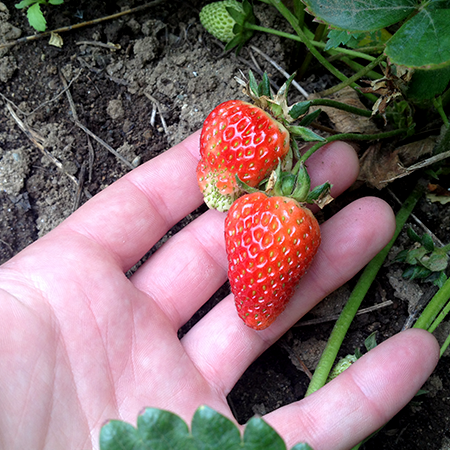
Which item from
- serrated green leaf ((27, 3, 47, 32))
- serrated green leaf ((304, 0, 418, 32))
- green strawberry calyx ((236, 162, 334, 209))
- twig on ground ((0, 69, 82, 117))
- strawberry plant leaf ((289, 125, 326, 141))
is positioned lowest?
green strawberry calyx ((236, 162, 334, 209))

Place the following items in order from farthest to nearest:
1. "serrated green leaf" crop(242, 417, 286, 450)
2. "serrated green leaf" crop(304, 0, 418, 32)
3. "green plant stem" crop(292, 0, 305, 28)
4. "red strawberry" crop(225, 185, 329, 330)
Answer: "green plant stem" crop(292, 0, 305, 28) < "red strawberry" crop(225, 185, 329, 330) < "serrated green leaf" crop(304, 0, 418, 32) < "serrated green leaf" crop(242, 417, 286, 450)

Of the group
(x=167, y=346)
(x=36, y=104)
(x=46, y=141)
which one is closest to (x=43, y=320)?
(x=167, y=346)

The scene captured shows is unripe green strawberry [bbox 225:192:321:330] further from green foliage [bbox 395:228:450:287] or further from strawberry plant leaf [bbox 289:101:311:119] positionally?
green foliage [bbox 395:228:450:287]

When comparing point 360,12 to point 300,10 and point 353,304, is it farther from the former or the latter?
point 353,304

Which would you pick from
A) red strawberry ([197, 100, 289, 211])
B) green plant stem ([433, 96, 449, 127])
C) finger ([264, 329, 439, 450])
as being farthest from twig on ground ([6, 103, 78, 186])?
green plant stem ([433, 96, 449, 127])

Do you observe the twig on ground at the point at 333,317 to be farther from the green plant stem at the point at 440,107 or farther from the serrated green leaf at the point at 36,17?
the serrated green leaf at the point at 36,17

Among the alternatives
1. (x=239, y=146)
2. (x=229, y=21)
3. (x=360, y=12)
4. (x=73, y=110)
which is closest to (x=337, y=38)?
(x=360, y=12)

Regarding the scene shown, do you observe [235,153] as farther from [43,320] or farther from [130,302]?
[43,320]
